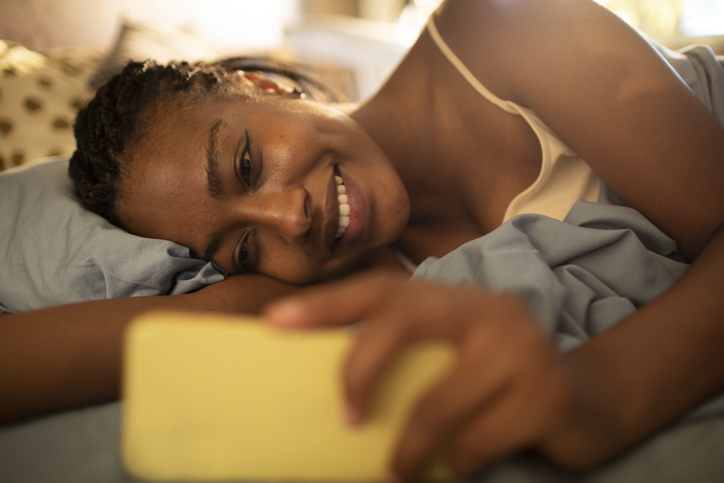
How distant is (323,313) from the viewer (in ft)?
0.95

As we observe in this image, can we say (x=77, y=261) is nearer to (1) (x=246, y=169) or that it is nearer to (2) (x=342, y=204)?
(1) (x=246, y=169)

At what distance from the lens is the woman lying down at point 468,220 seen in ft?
0.97

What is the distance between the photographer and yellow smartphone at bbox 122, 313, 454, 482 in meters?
0.31

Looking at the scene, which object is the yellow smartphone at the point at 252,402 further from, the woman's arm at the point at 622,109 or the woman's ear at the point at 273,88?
the woman's ear at the point at 273,88

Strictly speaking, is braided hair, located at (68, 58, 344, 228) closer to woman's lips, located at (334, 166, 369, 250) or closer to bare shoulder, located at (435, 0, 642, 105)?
woman's lips, located at (334, 166, 369, 250)

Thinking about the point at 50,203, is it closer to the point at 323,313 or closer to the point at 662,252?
the point at 323,313

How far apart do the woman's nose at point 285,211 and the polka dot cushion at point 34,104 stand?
68cm

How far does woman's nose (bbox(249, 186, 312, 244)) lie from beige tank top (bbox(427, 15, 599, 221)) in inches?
16.6

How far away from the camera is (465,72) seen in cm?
94

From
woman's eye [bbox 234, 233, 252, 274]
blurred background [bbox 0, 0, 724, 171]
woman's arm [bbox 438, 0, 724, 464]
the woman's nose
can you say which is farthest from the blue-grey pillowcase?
woman's arm [bbox 438, 0, 724, 464]

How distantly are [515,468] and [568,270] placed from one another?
0.33 meters

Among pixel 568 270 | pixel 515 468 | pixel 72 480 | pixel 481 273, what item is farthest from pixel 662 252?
pixel 72 480

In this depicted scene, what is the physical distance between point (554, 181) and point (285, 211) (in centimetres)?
54

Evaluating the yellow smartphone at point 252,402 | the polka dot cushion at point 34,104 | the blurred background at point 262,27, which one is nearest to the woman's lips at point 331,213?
the yellow smartphone at point 252,402
